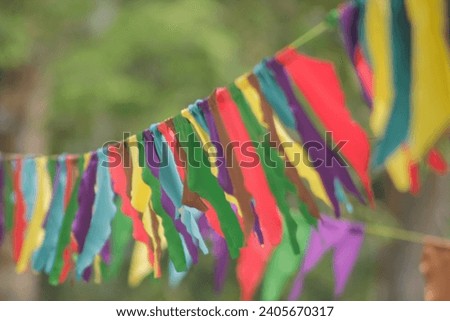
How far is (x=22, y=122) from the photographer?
257 cm

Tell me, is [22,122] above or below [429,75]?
above

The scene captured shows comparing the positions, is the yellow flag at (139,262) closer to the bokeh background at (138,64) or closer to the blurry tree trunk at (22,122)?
the bokeh background at (138,64)

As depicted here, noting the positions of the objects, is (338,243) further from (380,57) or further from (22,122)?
(22,122)

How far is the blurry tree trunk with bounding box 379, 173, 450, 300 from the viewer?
6.57 ft

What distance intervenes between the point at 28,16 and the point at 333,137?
183 centimetres

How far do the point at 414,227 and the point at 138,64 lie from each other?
1.20 metres

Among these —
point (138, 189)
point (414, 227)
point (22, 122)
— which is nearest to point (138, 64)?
point (22, 122)

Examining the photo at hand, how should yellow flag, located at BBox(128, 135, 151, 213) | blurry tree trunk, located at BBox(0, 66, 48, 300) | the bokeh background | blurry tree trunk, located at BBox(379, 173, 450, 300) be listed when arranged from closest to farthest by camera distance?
yellow flag, located at BBox(128, 135, 151, 213)
blurry tree trunk, located at BBox(379, 173, 450, 300)
the bokeh background
blurry tree trunk, located at BBox(0, 66, 48, 300)

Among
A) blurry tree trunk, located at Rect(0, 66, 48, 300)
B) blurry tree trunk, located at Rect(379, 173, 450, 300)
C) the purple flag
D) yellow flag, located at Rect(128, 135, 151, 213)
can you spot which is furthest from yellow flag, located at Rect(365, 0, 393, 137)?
blurry tree trunk, located at Rect(0, 66, 48, 300)

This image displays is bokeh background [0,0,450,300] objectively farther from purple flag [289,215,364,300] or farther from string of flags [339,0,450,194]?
string of flags [339,0,450,194]
